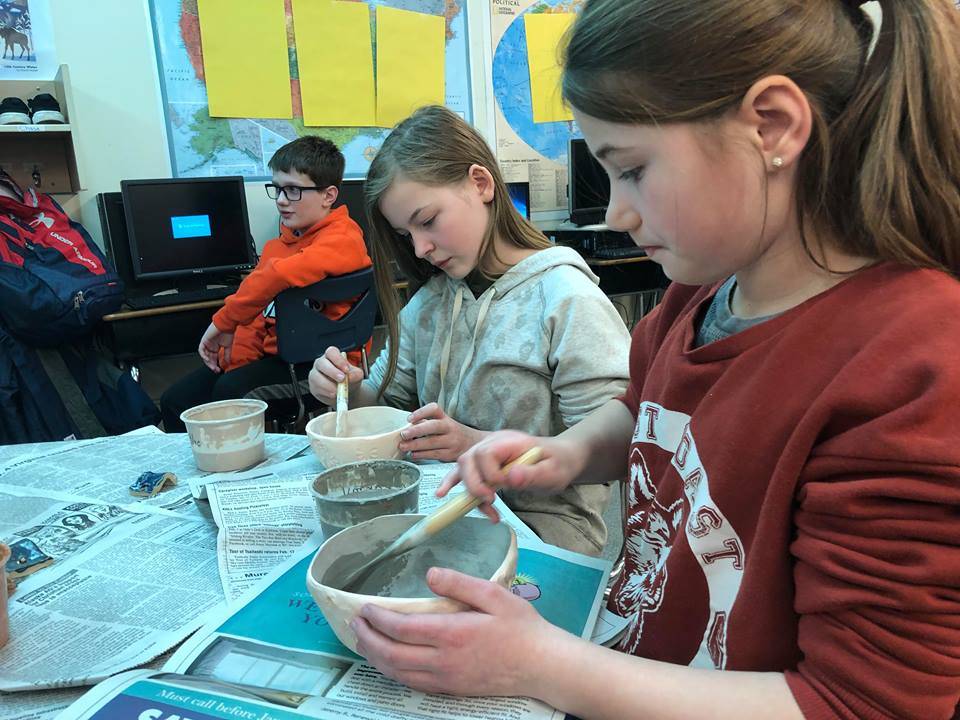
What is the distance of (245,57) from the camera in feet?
8.82

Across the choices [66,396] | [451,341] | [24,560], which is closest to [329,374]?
[451,341]

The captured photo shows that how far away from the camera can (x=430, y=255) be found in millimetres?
1162

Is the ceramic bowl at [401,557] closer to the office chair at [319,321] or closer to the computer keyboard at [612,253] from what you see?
the office chair at [319,321]

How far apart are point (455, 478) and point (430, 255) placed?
1.94 feet

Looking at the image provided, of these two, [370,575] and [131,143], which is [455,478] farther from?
[131,143]

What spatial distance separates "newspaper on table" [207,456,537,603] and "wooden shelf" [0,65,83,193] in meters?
2.13

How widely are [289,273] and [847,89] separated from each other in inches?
71.1

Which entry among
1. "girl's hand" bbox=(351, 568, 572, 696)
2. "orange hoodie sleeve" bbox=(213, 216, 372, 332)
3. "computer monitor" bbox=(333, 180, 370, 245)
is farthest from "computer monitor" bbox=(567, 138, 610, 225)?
"girl's hand" bbox=(351, 568, 572, 696)

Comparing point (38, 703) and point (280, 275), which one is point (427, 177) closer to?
point (38, 703)

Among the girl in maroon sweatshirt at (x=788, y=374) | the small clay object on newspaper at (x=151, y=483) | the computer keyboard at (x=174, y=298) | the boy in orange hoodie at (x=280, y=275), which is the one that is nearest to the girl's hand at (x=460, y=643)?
the girl in maroon sweatshirt at (x=788, y=374)

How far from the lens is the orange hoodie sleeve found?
2.08 m

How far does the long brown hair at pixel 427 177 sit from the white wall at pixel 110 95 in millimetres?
1833

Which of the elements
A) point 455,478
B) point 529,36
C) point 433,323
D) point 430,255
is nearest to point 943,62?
point 455,478

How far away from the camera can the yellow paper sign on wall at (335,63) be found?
2.79m
